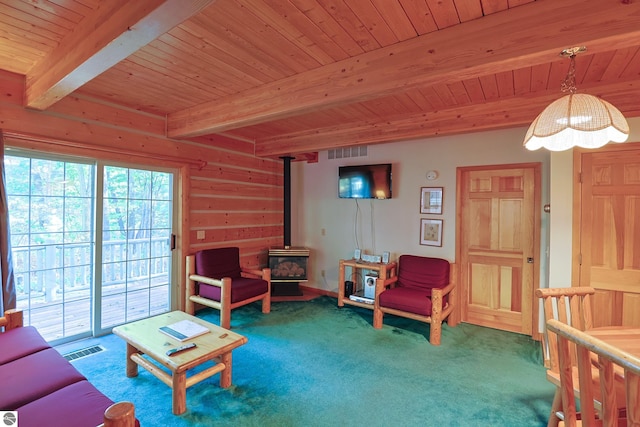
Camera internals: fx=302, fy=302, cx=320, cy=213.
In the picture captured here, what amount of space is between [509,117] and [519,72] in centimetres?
63

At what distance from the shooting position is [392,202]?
14.4 feet

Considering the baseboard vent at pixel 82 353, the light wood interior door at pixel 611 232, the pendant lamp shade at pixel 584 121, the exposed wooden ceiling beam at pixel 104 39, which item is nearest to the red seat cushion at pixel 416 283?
the light wood interior door at pixel 611 232

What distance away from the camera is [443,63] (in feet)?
6.18

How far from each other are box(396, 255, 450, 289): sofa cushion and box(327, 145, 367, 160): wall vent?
168cm

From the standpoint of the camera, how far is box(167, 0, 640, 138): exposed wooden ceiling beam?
1.52 m

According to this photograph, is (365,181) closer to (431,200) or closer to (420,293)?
(431,200)

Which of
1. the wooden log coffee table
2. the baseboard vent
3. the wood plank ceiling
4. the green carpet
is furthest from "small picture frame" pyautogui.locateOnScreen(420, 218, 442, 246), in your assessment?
the baseboard vent

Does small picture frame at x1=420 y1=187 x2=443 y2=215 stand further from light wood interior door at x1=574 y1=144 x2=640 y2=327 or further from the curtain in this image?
the curtain

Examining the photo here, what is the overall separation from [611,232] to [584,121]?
1841 mm

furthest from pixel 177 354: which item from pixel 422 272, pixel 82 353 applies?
pixel 422 272

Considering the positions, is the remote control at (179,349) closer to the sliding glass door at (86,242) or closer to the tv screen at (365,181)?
the sliding glass door at (86,242)

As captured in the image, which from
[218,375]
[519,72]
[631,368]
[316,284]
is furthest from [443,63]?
[316,284]

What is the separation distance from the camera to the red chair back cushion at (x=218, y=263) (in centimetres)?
390

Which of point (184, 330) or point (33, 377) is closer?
point (33, 377)
